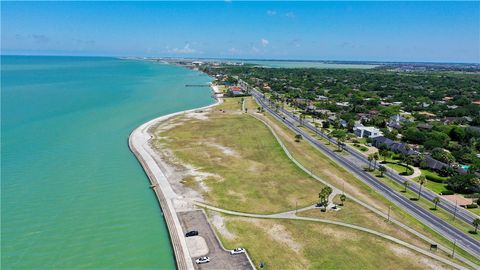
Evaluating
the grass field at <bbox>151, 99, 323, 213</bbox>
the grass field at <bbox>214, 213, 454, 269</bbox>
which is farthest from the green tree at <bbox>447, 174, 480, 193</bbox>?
the grass field at <bbox>214, 213, 454, 269</bbox>

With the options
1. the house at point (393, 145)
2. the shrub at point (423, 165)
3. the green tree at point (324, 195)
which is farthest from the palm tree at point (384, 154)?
the green tree at point (324, 195)

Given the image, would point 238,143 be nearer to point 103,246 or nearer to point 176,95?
point 103,246

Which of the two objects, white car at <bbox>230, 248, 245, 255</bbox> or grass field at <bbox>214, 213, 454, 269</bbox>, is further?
white car at <bbox>230, 248, 245, 255</bbox>

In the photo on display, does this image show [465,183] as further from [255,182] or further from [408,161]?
[255,182]

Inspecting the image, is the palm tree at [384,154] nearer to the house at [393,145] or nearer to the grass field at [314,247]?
the house at [393,145]

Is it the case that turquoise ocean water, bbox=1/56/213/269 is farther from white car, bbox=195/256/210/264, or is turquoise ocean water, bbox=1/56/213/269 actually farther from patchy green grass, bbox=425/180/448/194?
patchy green grass, bbox=425/180/448/194

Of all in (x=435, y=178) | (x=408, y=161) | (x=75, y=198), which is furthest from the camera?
(x=408, y=161)

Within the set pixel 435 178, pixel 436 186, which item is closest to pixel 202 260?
pixel 436 186

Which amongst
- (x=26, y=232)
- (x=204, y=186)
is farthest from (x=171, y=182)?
(x=26, y=232)
